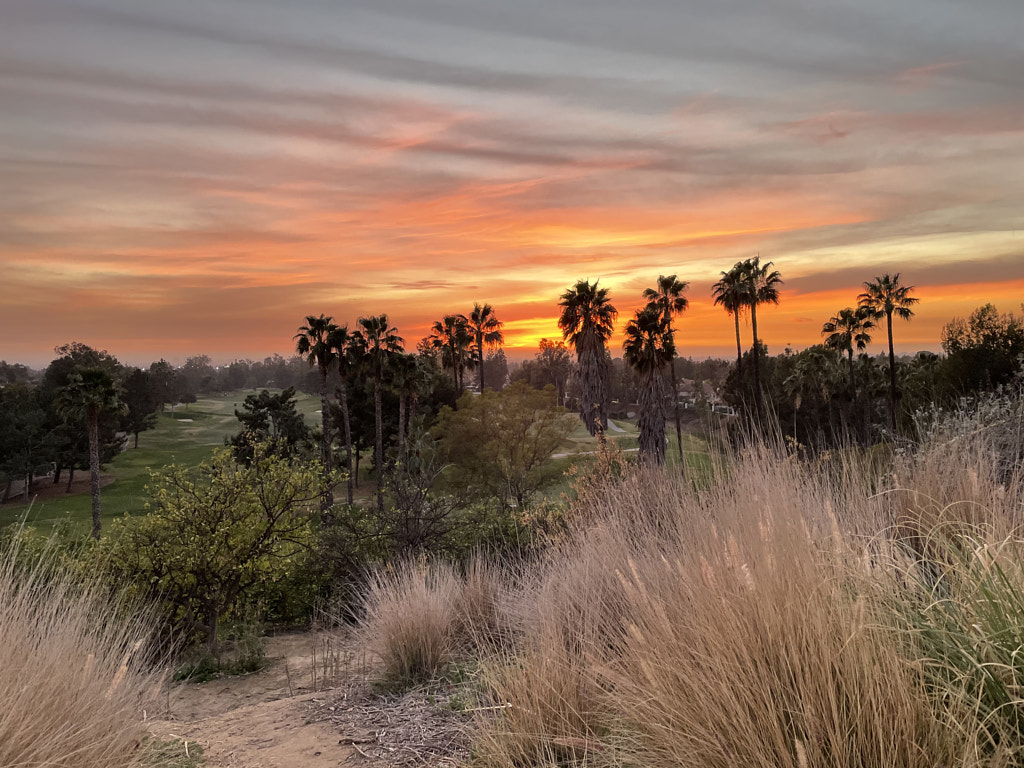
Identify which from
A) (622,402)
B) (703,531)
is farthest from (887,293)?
(622,402)

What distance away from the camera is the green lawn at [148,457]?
50.8m

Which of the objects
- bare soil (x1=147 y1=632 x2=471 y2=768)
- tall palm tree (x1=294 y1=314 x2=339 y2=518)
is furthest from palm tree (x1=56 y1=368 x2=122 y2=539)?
bare soil (x1=147 y1=632 x2=471 y2=768)

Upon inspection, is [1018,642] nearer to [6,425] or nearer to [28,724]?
[28,724]

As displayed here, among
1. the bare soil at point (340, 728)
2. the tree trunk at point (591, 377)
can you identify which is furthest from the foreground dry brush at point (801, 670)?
the tree trunk at point (591, 377)

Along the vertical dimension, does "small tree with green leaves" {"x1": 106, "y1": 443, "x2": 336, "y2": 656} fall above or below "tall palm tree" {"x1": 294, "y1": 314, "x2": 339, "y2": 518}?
below

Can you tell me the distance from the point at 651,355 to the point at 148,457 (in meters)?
59.0

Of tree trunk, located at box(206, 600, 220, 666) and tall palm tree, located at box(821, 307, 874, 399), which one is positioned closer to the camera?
tree trunk, located at box(206, 600, 220, 666)

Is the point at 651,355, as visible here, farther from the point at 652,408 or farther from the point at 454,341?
the point at 454,341

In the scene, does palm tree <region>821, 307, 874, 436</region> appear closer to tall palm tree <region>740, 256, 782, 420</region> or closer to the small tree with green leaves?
tall palm tree <region>740, 256, 782, 420</region>

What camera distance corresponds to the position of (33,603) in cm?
467

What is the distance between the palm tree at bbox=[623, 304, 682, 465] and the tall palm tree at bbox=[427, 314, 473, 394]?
784 inches

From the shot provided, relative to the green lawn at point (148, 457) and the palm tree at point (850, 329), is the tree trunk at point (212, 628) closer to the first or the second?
the green lawn at point (148, 457)

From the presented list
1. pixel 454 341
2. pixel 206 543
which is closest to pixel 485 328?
pixel 454 341

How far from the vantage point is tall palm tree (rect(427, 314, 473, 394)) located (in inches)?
2378
